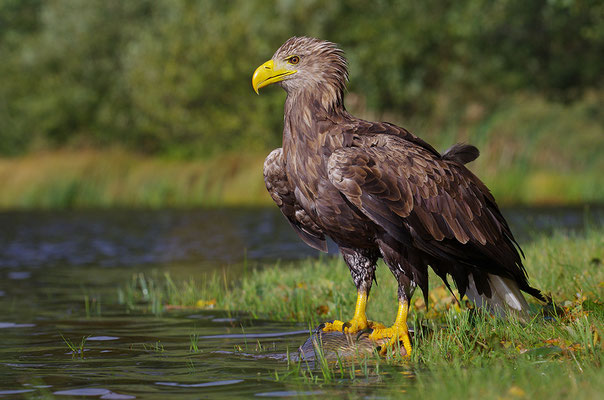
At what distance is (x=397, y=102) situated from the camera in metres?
44.8

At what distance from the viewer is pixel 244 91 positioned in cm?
4428

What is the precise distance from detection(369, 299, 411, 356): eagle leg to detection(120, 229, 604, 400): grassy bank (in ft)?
0.39

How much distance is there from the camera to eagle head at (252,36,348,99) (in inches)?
294

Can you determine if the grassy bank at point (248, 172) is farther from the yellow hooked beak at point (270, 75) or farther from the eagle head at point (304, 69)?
the yellow hooked beak at point (270, 75)

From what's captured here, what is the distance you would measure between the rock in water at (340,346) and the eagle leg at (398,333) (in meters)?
0.04

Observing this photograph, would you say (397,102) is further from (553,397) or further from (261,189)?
(553,397)

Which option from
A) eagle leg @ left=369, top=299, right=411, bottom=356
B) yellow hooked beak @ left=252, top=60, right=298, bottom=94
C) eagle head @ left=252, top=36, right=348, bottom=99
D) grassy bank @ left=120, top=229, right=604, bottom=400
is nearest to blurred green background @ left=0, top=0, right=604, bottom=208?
grassy bank @ left=120, top=229, right=604, bottom=400

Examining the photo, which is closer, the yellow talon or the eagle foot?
the eagle foot

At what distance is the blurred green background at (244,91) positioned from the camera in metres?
32.0

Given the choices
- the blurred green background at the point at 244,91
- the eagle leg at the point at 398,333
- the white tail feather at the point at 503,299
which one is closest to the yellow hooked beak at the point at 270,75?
the eagle leg at the point at 398,333

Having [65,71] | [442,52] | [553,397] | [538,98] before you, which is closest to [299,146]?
[553,397]

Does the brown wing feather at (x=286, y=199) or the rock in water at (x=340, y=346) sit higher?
the brown wing feather at (x=286, y=199)

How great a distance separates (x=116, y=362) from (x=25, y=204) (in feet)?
90.9

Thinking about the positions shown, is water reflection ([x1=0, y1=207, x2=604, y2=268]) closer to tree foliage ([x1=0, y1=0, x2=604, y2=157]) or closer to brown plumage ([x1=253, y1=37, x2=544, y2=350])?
brown plumage ([x1=253, y1=37, x2=544, y2=350])
